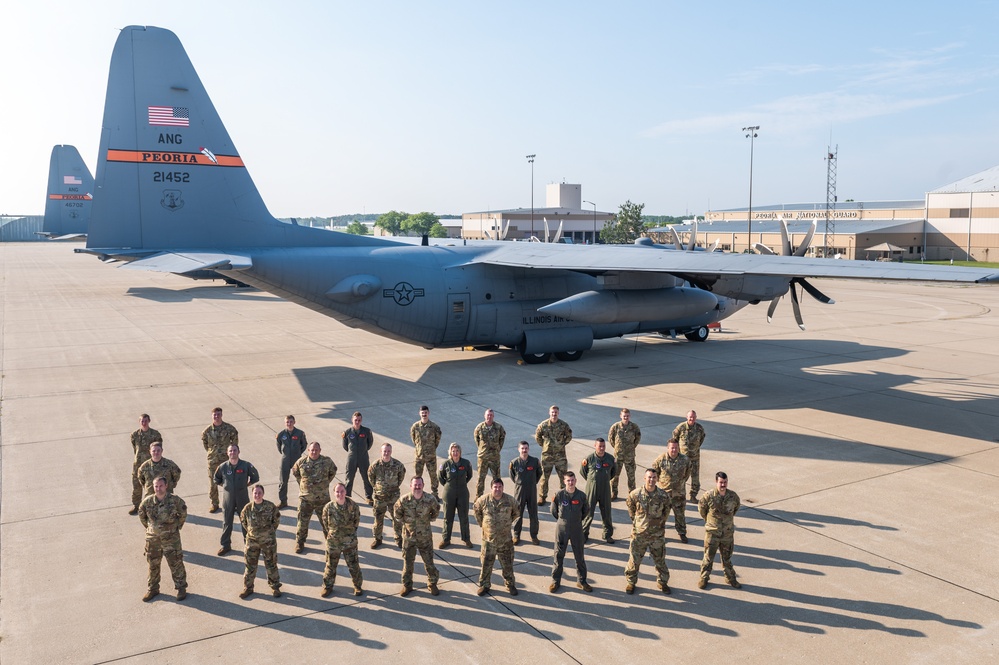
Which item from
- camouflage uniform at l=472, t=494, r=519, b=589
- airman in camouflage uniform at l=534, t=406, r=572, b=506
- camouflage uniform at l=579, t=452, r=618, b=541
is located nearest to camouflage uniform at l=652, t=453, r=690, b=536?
camouflage uniform at l=579, t=452, r=618, b=541

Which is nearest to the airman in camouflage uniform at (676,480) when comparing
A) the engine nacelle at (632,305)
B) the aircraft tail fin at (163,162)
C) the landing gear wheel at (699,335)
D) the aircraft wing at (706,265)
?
the aircraft wing at (706,265)

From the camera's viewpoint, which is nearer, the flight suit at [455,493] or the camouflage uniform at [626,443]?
the flight suit at [455,493]

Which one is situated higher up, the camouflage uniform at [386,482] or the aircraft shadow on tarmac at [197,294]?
the aircraft shadow on tarmac at [197,294]

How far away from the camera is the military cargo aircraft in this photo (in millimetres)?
70125

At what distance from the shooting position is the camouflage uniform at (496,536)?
351 inches

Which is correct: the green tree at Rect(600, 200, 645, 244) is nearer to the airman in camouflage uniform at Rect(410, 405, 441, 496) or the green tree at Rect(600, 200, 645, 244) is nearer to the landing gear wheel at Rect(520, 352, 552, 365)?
the landing gear wheel at Rect(520, 352, 552, 365)

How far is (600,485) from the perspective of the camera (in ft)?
34.4

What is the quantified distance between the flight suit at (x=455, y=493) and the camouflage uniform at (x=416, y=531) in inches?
51.8

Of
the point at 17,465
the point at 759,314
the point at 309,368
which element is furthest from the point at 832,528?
the point at 759,314

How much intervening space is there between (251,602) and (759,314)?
3421cm

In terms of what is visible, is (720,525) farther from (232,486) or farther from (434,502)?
(232,486)

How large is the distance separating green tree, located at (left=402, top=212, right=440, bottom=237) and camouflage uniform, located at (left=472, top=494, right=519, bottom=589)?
17260 cm

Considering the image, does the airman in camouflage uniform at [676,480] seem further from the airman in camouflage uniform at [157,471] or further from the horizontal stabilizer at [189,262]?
the horizontal stabilizer at [189,262]

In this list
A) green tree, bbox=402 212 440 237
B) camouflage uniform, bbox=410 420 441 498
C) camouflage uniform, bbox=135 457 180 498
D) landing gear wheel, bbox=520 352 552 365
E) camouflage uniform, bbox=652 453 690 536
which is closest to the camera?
camouflage uniform, bbox=135 457 180 498
